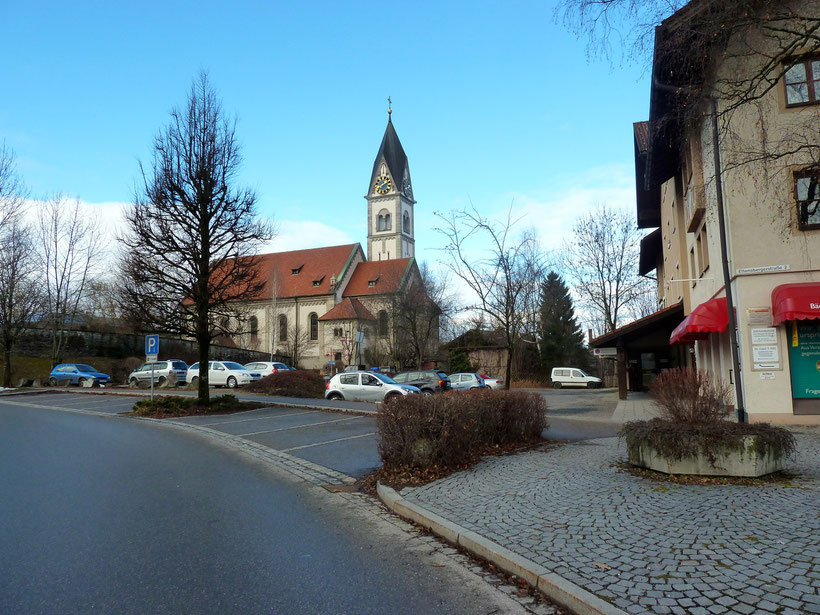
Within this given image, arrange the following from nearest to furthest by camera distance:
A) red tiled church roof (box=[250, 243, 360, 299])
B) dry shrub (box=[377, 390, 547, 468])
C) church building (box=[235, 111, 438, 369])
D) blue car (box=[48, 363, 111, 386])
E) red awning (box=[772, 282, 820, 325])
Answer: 1. dry shrub (box=[377, 390, 547, 468])
2. red awning (box=[772, 282, 820, 325])
3. blue car (box=[48, 363, 111, 386])
4. church building (box=[235, 111, 438, 369])
5. red tiled church roof (box=[250, 243, 360, 299])

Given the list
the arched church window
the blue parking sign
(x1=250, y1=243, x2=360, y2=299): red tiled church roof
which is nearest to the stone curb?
the blue parking sign

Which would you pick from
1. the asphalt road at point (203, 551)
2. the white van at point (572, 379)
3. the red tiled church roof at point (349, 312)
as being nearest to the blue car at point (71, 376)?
the red tiled church roof at point (349, 312)

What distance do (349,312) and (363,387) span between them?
3986cm

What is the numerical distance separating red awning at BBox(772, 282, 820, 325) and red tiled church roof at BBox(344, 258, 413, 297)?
51251 mm

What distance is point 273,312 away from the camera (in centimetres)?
6788

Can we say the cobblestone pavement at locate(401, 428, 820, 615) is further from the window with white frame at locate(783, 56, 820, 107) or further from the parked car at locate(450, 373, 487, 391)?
the parked car at locate(450, 373, 487, 391)

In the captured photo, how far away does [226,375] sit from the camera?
3353 centimetres

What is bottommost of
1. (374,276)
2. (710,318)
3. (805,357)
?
(805,357)

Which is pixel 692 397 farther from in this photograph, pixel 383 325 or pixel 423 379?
pixel 383 325

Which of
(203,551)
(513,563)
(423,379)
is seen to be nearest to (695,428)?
(513,563)

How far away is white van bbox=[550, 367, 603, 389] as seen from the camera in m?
45.0

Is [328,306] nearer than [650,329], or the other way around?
[650,329]

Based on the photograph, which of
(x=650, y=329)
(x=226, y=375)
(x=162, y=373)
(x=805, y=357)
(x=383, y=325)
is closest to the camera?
(x=805, y=357)

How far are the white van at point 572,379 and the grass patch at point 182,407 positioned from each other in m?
29.4
